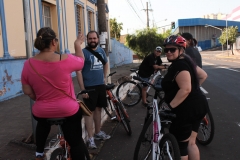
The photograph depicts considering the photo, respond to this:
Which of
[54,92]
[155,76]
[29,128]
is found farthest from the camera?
[155,76]

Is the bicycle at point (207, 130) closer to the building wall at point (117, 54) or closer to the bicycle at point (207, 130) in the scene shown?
the bicycle at point (207, 130)

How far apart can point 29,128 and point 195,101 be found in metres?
3.83

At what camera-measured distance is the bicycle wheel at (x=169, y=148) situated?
9.40 feet

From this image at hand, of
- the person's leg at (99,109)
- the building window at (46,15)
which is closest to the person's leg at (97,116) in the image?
the person's leg at (99,109)

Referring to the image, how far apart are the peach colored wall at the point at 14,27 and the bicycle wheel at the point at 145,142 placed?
6973 millimetres

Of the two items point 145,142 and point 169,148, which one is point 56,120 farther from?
point 145,142

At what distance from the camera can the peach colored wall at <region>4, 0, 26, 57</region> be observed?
9000 millimetres

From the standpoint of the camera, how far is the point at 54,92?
2.69m

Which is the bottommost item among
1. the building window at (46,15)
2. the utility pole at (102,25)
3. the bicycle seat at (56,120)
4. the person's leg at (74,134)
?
the person's leg at (74,134)

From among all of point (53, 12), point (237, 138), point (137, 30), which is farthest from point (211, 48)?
point (237, 138)

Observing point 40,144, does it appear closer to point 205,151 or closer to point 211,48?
point 205,151

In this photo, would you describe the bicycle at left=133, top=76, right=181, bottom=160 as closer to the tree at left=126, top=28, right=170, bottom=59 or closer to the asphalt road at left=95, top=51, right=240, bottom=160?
the asphalt road at left=95, top=51, right=240, bottom=160

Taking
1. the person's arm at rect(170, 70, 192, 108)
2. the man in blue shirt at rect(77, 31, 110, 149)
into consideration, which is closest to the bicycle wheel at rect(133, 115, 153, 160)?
the person's arm at rect(170, 70, 192, 108)

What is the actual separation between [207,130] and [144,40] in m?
22.5
